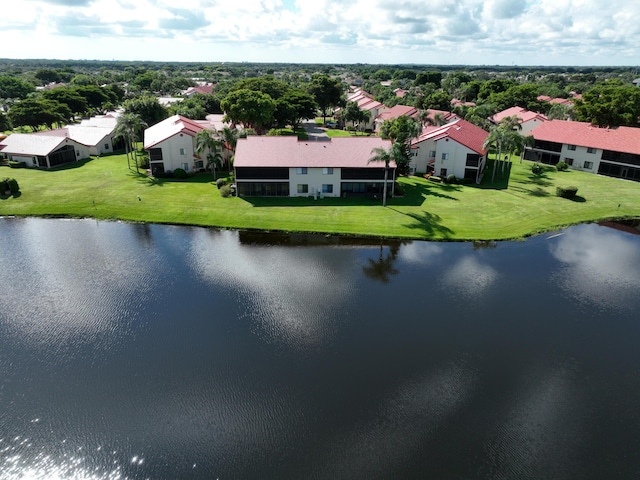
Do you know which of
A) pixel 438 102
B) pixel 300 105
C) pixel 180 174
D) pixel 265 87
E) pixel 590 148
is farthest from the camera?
pixel 438 102

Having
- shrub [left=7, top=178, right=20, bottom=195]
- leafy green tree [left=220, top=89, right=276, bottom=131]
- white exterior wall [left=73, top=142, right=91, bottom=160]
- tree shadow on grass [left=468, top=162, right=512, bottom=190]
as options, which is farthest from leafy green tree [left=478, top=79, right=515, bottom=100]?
shrub [left=7, top=178, right=20, bottom=195]

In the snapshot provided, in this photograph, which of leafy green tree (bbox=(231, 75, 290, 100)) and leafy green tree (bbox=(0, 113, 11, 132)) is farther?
leafy green tree (bbox=(231, 75, 290, 100))

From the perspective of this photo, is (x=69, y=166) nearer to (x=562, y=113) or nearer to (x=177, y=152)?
(x=177, y=152)

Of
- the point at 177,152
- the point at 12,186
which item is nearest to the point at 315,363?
the point at 177,152

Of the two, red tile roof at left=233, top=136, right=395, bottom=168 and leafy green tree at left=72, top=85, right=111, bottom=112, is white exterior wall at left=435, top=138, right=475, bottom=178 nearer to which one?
red tile roof at left=233, top=136, right=395, bottom=168

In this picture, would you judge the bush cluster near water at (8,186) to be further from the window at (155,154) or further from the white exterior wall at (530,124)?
the white exterior wall at (530,124)

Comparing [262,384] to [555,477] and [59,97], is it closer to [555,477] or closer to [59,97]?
[555,477]

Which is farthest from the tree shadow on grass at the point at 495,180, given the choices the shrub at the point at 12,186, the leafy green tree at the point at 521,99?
the shrub at the point at 12,186
